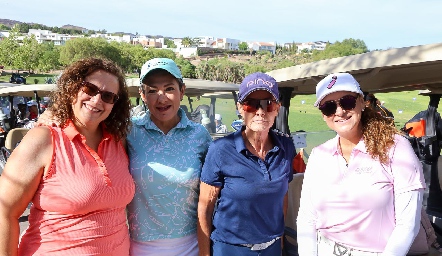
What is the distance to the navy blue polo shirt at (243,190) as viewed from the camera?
6.43 feet

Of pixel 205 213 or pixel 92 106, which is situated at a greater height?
pixel 92 106

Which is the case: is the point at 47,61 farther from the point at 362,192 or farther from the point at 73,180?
the point at 362,192

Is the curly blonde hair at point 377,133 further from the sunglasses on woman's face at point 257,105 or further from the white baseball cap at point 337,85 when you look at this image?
the sunglasses on woman's face at point 257,105

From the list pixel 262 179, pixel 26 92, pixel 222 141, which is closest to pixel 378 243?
pixel 262 179

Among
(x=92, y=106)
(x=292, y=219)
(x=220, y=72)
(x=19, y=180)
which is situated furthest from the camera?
(x=220, y=72)

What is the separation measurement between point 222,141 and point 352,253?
0.80 m

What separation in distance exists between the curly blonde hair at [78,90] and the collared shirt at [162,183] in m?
0.10

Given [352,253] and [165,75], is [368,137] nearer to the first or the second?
[352,253]

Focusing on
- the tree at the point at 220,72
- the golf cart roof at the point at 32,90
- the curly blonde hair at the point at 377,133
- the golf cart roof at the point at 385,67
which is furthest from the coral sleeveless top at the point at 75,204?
the tree at the point at 220,72

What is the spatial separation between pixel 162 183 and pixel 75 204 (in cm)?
45

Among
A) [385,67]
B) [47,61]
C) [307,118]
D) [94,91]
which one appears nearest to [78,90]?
[94,91]

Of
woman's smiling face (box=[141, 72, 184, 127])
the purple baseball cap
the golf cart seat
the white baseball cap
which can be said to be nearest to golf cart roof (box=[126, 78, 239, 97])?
the golf cart seat

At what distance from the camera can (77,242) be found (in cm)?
176

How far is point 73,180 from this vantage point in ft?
5.73
